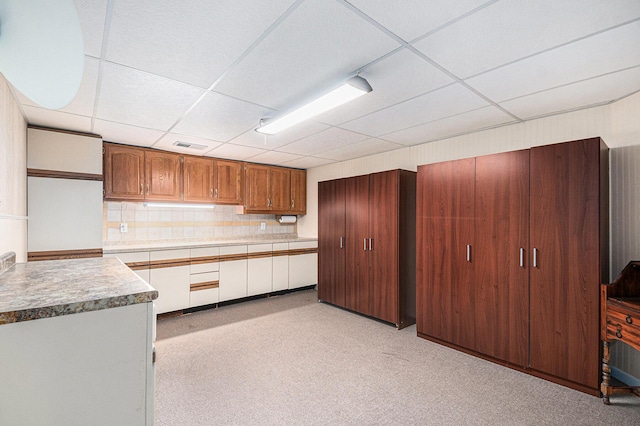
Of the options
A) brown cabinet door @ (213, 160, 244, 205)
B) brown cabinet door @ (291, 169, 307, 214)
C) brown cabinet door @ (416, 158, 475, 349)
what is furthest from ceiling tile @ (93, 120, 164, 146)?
brown cabinet door @ (416, 158, 475, 349)

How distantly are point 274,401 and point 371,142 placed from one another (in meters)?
3.10

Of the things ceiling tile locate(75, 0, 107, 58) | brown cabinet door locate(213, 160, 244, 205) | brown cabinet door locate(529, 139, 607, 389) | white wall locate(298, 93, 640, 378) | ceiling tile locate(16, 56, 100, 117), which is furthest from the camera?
brown cabinet door locate(213, 160, 244, 205)

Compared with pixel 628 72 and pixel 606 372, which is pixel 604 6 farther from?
pixel 606 372

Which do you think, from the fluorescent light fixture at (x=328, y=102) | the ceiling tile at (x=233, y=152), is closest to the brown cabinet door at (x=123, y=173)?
the ceiling tile at (x=233, y=152)

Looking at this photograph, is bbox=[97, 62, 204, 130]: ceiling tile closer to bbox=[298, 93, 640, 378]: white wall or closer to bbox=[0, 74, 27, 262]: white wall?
bbox=[0, 74, 27, 262]: white wall

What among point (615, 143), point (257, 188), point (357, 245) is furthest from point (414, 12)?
point (257, 188)

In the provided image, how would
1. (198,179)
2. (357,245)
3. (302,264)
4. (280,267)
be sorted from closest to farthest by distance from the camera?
(357,245)
(198,179)
(280,267)
(302,264)

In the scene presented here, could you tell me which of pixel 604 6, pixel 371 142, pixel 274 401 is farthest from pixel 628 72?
pixel 274 401

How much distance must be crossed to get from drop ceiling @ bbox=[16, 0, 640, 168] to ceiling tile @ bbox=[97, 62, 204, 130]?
2cm

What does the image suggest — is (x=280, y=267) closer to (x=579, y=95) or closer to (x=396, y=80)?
(x=396, y=80)

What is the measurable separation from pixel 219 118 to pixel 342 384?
8.79 feet

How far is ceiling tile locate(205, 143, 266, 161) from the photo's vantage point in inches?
166

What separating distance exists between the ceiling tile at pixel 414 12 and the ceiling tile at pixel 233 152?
9.66 ft

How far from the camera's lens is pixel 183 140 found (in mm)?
3840
